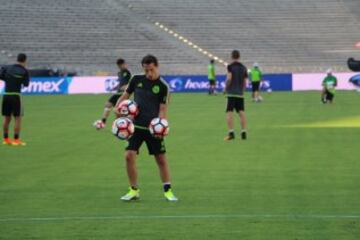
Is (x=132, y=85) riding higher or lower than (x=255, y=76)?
lower

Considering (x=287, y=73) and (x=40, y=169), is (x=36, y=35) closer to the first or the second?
(x=287, y=73)

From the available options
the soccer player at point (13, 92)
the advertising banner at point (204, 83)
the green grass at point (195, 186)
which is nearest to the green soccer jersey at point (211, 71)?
the advertising banner at point (204, 83)

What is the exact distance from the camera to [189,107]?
3762cm

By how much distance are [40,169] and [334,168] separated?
16.5 feet

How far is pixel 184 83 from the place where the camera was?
5569 centimetres

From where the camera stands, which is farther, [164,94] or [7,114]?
[7,114]

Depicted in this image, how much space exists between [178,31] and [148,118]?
52291 mm

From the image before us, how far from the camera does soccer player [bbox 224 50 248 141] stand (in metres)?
22.7

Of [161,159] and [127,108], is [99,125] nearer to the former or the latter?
[161,159]

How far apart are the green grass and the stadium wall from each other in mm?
26728

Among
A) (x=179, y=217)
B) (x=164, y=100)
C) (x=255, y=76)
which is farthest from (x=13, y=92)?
(x=255, y=76)

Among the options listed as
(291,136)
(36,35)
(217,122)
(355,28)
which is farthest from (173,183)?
(355,28)

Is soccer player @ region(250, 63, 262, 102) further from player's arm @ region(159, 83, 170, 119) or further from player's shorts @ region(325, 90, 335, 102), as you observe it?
player's arm @ region(159, 83, 170, 119)

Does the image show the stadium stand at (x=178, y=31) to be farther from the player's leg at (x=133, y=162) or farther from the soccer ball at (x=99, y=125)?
the player's leg at (x=133, y=162)
